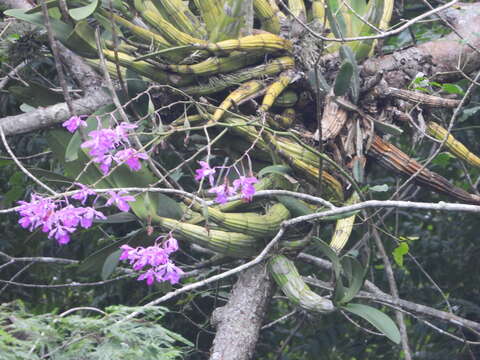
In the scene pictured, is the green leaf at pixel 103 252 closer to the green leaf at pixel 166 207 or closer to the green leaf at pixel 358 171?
the green leaf at pixel 166 207

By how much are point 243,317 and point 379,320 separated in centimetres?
43

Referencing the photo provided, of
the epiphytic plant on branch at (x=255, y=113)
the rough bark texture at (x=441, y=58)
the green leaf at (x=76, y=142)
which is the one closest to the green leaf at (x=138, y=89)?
the epiphytic plant on branch at (x=255, y=113)

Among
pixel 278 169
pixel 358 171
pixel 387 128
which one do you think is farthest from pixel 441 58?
pixel 278 169

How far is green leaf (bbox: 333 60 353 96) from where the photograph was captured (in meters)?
2.24

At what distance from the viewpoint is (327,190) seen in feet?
8.23

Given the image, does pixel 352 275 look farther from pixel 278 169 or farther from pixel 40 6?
pixel 40 6

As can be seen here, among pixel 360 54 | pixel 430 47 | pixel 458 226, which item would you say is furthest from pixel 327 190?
pixel 458 226

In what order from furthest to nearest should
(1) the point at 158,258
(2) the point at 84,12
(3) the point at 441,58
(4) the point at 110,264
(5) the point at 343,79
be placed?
(3) the point at 441,58 < (4) the point at 110,264 < (5) the point at 343,79 < (2) the point at 84,12 < (1) the point at 158,258

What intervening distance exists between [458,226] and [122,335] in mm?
2771

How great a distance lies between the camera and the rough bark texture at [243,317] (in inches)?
87.6

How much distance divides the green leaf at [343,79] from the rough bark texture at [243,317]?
0.62 metres

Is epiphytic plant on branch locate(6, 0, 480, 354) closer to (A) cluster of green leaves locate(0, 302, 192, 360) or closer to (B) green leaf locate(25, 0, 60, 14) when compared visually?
(B) green leaf locate(25, 0, 60, 14)

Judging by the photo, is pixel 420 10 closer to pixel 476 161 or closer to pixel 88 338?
pixel 476 161

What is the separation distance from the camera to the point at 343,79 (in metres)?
2.28
